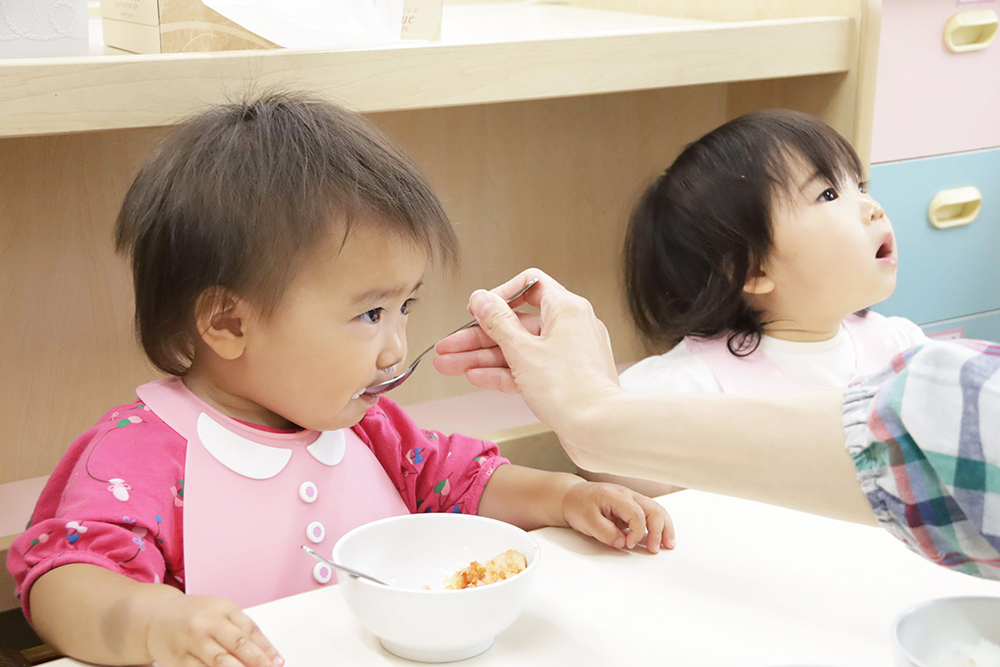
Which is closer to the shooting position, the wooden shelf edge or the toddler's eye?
the wooden shelf edge

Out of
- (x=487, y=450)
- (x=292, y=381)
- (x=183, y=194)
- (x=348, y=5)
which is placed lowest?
(x=487, y=450)

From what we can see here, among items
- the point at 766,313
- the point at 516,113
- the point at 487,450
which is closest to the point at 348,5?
the point at 487,450

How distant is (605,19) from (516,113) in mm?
200

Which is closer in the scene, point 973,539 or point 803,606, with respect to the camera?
point 973,539

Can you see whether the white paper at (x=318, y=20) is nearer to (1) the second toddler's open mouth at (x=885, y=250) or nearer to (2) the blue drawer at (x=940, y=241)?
(1) the second toddler's open mouth at (x=885, y=250)

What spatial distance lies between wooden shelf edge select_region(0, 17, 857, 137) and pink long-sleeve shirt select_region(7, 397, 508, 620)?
0.85 feet

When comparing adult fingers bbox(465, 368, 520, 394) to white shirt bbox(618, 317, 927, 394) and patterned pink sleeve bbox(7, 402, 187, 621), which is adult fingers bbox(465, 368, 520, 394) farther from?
white shirt bbox(618, 317, 927, 394)

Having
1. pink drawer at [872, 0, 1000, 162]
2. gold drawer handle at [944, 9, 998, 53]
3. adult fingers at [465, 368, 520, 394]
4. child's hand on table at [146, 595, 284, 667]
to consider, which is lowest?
child's hand on table at [146, 595, 284, 667]

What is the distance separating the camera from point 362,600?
23.9 inches

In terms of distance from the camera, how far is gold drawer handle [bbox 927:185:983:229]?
157 cm

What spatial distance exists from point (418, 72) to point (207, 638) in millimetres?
559

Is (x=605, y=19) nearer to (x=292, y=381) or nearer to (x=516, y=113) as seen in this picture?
(x=516, y=113)

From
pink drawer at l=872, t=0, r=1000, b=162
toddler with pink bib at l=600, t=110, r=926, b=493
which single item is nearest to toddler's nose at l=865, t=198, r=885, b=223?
toddler with pink bib at l=600, t=110, r=926, b=493

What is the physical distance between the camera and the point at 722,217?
129cm
